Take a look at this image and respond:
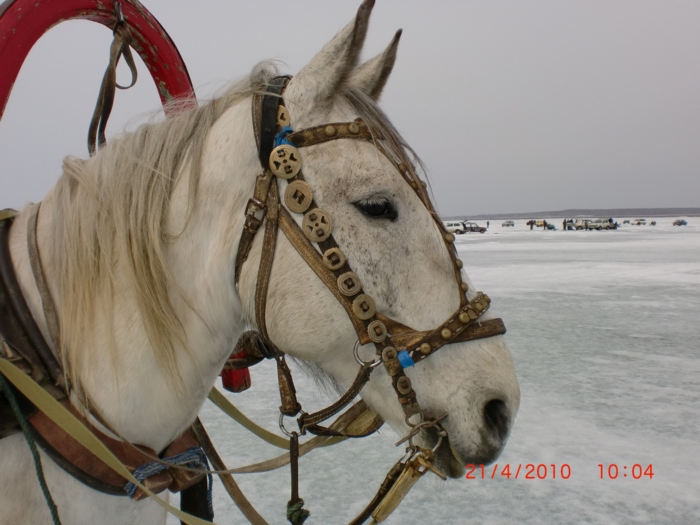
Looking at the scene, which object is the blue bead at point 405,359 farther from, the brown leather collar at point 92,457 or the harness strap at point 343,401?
the brown leather collar at point 92,457

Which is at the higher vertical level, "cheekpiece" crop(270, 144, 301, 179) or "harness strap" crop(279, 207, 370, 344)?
"cheekpiece" crop(270, 144, 301, 179)

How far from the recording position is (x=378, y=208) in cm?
119

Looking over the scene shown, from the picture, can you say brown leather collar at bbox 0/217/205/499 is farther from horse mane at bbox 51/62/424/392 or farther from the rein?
the rein

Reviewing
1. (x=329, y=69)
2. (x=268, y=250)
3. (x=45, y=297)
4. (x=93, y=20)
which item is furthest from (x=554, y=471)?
(x=93, y=20)

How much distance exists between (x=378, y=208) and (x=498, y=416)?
2.00ft

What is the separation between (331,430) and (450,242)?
66 centimetres

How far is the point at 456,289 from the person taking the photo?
1217 millimetres

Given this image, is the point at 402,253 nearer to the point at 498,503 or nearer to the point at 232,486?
the point at 232,486

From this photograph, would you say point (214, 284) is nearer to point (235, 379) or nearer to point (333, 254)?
point (333, 254)

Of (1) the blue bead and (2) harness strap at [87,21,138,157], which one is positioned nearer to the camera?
(1) the blue bead

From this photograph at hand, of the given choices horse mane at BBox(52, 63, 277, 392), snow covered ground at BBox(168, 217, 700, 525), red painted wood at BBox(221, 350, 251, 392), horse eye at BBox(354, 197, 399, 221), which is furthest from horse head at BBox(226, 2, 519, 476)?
snow covered ground at BBox(168, 217, 700, 525)

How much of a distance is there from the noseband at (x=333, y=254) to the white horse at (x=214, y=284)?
0.03 meters
